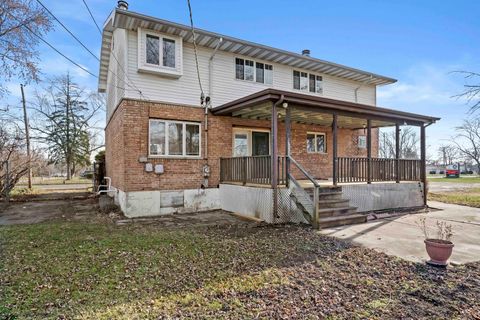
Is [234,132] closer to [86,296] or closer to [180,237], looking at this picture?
[180,237]

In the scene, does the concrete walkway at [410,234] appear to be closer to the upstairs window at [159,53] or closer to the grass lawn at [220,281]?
the grass lawn at [220,281]

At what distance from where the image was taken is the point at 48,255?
514 centimetres

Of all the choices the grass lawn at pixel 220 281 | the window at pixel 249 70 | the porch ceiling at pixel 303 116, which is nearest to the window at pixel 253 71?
the window at pixel 249 70

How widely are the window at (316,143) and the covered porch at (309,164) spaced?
0.40 metres

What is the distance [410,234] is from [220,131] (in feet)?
23.2

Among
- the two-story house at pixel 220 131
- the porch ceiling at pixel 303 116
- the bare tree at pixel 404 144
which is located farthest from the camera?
the bare tree at pixel 404 144

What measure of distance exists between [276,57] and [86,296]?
10.9 meters

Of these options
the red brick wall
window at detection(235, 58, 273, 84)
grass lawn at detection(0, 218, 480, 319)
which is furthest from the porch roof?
grass lawn at detection(0, 218, 480, 319)

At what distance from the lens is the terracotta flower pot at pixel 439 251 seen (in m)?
4.56

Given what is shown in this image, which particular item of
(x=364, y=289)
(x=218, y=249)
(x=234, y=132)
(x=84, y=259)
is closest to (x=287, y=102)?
(x=234, y=132)

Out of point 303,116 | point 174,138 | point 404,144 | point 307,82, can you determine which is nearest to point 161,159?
point 174,138

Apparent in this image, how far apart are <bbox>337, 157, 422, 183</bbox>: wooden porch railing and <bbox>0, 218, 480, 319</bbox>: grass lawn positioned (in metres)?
4.34

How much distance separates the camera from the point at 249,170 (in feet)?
31.1

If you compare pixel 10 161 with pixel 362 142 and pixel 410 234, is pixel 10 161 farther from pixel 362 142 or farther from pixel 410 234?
pixel 362 142
